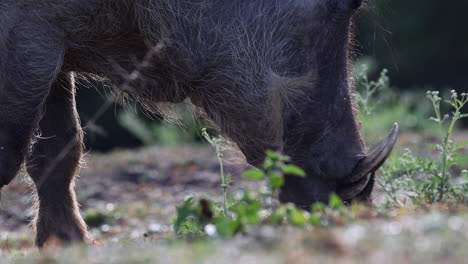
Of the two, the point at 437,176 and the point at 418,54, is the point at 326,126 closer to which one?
Result: the point at 437,176

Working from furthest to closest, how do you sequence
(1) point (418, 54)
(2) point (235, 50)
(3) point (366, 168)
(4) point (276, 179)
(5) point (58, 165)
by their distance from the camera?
(1) point (418, 54), (5) point (58, 165), (2) point (235, 50), (3) point (366, 168), (4) point (276, 179)

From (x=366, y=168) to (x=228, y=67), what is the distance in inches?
34.8

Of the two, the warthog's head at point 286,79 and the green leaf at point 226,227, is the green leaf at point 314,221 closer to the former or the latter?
the green leaf at point 226,227

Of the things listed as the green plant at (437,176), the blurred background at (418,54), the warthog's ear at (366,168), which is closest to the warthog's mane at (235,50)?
the warthog's ear at (366,168)

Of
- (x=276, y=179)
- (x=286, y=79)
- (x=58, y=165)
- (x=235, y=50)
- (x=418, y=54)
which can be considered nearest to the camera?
(x=276, y=179)

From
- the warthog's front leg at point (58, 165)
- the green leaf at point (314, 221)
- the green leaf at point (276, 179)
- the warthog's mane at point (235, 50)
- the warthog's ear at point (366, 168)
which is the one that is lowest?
the warthog's front leg at point (58, 165)

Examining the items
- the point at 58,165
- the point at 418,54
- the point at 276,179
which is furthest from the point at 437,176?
the point at 418,54

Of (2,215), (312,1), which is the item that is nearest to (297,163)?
(312,1)

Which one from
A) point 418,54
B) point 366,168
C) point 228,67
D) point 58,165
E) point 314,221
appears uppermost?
point 228,67

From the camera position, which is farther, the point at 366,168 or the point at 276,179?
the point at 366,168

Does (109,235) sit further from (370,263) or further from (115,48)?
(370,263)

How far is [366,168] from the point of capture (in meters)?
4.23

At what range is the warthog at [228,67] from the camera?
4188mm

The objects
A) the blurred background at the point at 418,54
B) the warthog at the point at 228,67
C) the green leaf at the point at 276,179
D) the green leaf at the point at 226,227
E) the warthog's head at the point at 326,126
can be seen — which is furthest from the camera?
the blurred background at the point at 418,54
